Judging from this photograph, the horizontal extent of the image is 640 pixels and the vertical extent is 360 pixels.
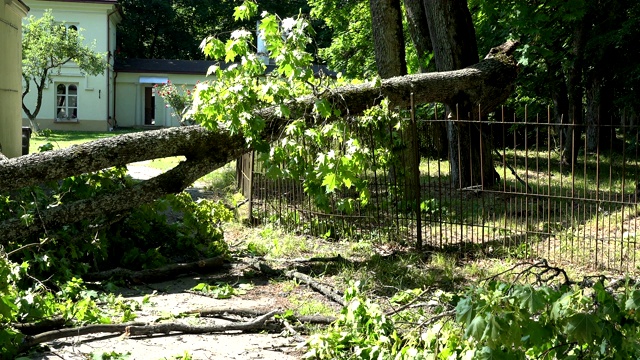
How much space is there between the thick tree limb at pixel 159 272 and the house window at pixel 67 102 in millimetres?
35439

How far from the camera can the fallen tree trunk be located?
8312 mm

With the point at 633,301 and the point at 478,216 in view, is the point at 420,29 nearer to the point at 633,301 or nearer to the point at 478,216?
the point at 478,216

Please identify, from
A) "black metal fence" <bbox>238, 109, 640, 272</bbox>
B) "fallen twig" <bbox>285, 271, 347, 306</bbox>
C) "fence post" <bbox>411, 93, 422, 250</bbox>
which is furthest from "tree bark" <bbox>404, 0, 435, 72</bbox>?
Result: "fallen twig" <bbox>285, 271, 347, 306</bbox>

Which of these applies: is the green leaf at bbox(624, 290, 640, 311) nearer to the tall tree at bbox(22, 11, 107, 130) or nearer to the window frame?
the tall tree at bbox(22, 11, 107, 130)

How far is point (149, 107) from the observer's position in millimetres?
46344

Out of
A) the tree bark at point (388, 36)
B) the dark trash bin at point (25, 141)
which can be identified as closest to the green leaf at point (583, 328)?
the tree bark at point (388, 36)

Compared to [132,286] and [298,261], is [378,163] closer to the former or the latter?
[298,261]

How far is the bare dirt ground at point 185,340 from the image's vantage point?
596 centimetres

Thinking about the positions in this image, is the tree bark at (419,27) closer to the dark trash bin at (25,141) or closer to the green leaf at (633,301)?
the dark trash bin at (25,141)

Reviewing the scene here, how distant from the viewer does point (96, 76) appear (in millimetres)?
42219

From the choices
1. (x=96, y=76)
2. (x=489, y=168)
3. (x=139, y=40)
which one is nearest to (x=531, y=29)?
(x=489, y=168)

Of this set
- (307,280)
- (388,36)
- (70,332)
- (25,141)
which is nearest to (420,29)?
(388,36)

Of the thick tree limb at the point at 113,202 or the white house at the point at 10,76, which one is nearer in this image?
the thick tree limb at the point at 113,202

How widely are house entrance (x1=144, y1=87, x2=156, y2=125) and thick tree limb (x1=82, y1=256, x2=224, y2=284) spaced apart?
37885mm
